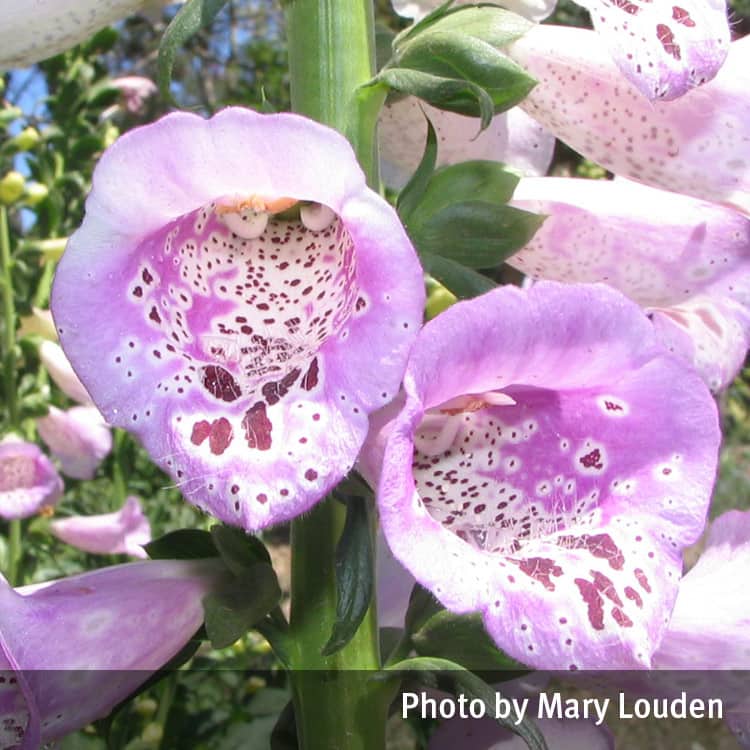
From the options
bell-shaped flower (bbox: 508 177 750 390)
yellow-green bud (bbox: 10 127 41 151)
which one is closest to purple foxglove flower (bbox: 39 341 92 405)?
yellow-green bud (bbox: 10 127 41 151)

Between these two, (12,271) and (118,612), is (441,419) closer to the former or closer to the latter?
(118,612)

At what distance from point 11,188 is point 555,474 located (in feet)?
5.79

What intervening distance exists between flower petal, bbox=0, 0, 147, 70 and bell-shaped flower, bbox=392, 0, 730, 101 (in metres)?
0.34

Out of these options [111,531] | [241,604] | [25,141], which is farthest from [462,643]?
[25,141]

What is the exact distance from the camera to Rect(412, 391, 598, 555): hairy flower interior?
0.68 metres

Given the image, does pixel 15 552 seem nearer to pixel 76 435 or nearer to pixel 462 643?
pixel 76 435

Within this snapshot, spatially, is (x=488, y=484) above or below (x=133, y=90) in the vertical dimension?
above

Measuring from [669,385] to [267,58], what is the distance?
4.99 metres

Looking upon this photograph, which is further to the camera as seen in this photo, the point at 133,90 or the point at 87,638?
the point at 133,90

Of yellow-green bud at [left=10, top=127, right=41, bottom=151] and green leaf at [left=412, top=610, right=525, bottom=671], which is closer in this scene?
green leaf at [left=412, top=610, right=525, bottom=671]

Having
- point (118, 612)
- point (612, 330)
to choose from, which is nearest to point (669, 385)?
point (612, 330)

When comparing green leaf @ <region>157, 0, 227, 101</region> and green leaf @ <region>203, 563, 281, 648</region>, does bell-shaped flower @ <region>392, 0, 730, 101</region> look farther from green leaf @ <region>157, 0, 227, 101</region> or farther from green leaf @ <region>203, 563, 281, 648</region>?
green leaf @ <region>203, 563, 281, 648</region>

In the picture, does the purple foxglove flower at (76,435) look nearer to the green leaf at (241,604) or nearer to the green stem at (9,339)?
the green stem at (9,339)

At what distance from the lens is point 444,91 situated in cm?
67
